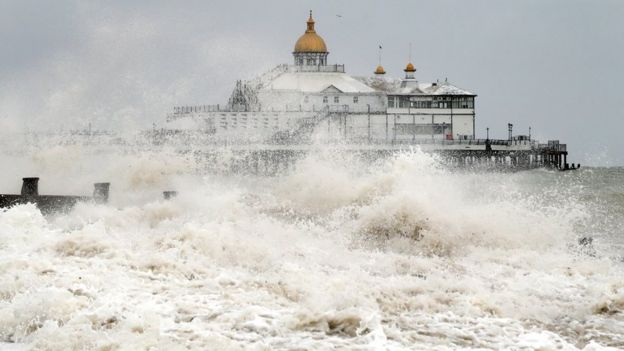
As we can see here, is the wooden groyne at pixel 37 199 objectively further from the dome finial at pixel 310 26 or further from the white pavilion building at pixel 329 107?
the dome finial at pixel 310 26

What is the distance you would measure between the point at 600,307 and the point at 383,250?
173 inches

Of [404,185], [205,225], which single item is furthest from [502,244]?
[205,225]

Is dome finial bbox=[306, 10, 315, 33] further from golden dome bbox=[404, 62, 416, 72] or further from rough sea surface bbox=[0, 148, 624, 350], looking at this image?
rough sea surface bbox=[0, 148, 624, 350]

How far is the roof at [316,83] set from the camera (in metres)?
75.1

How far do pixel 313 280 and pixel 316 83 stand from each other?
68.9 meters

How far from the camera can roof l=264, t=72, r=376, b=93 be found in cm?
7506

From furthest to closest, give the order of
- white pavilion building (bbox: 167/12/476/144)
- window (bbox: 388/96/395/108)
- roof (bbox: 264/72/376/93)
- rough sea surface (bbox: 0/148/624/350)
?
roof (bbox: 264/72/376/93) < window (bbox: 388/96/395/108) < white pavilion building (bbox: 167/12/476/144) < rough sea surface (bbox: 0/148/624/350)

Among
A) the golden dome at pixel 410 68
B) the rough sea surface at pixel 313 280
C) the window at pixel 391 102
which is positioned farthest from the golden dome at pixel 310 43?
the rough sea surface at pixel 313 280

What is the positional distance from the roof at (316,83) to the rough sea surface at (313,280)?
60.0 m

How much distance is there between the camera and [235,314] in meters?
7.06

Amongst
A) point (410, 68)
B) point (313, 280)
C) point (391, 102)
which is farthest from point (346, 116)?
point (313, 280)

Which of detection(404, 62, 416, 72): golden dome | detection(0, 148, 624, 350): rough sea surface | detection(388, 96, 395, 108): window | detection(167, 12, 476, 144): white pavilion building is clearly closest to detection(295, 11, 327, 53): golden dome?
detection(167, 12, 476, 144): white pavilion building

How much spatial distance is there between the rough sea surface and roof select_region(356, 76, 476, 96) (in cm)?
5933

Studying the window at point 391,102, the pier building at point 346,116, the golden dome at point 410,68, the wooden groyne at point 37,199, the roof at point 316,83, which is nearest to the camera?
the wooden groyne at point 37,199
